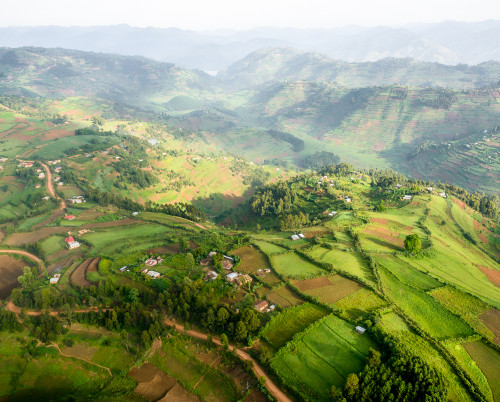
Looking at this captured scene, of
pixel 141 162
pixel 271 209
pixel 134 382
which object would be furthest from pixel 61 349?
pixel 141 162

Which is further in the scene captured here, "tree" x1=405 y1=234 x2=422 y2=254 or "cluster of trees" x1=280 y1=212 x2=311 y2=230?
"cluster of trees" x1=280 y1=212 x2=311 y2=230

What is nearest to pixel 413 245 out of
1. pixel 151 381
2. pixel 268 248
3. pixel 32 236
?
pixel 268 248

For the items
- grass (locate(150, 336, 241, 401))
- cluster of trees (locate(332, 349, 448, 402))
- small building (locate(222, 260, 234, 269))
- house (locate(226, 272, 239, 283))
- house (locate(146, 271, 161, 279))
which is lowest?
house (locate(146, 271, 161, 279))

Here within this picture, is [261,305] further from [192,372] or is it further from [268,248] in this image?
[268,248]

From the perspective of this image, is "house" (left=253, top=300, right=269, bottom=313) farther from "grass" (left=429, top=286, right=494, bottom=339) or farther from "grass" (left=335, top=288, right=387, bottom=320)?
"grass" (left=429, top=286, right=494, bottom=339)

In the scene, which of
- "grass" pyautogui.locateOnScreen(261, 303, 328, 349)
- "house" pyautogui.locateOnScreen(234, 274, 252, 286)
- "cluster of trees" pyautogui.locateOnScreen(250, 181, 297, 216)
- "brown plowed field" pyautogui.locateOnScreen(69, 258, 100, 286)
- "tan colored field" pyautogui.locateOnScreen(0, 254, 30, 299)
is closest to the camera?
"grass" pyautogui.locateOnScreen(261, 303, 328, 349)

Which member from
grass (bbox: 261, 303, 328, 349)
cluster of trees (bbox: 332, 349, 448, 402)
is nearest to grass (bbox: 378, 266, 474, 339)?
cluster of trees (bbox: 332, 349, 448, 402)
